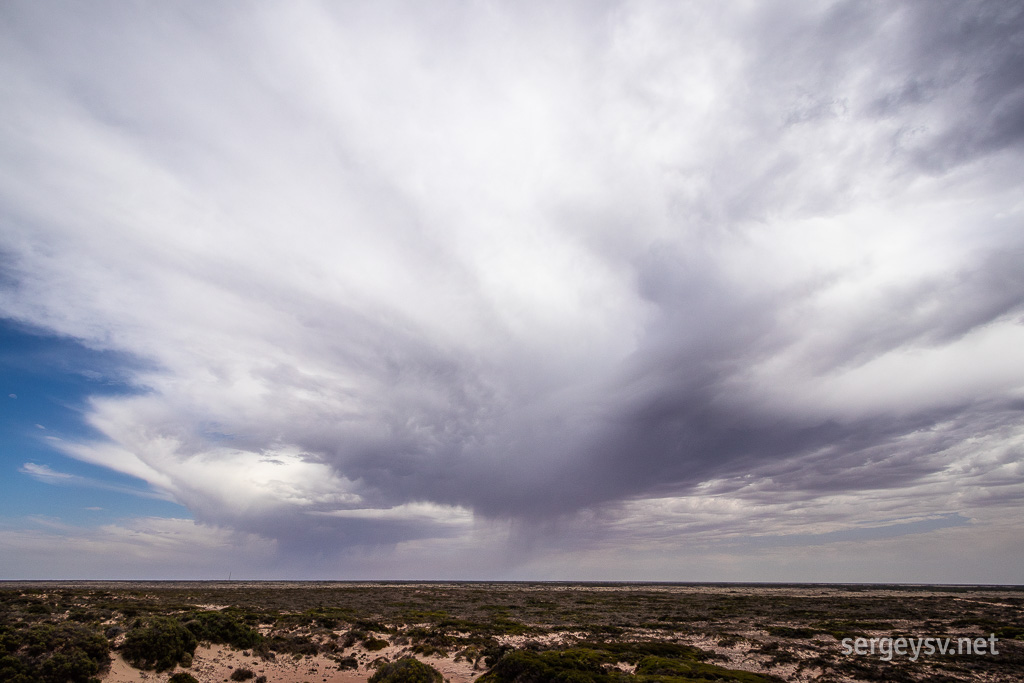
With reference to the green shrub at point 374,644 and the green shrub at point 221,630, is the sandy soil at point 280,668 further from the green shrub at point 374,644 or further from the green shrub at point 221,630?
the green shrub at point 374,644

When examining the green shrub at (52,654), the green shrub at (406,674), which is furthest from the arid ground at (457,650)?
the green shrub at (406,674)

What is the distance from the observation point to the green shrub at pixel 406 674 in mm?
21561

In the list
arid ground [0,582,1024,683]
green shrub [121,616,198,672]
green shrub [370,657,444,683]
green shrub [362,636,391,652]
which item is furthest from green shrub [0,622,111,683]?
green shrub [362,636,391,652]

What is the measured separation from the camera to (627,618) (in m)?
52.3

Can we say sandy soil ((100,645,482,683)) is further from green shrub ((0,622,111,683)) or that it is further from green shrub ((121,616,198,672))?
green shrub ((0,622,111,683))

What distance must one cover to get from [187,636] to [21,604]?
22.3 metres

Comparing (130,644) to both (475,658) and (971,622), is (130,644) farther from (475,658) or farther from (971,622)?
(971,622)

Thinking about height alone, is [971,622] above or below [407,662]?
below

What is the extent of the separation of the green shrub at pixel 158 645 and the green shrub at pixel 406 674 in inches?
437

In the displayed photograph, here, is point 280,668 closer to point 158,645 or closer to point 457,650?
point 158,645

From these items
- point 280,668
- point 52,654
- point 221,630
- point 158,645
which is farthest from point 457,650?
point 52,654

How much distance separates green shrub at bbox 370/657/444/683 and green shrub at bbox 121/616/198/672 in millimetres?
11091

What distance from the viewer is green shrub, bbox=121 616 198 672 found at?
23094 mm

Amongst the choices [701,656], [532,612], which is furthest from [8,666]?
[532,612]
